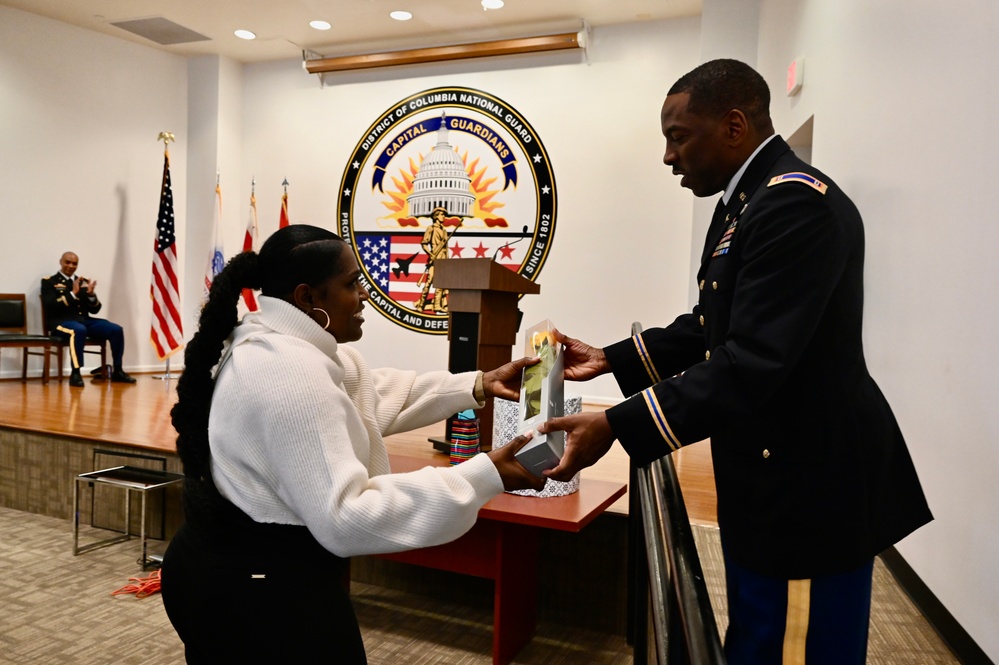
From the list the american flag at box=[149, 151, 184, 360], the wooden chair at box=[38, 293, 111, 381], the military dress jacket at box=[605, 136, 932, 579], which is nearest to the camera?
the military dress jacket at box=[605, 136, 932, 579]

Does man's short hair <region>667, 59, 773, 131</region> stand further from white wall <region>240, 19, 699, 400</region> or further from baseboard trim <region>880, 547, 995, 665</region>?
white wall <region>240, 19, 699, 400</region>

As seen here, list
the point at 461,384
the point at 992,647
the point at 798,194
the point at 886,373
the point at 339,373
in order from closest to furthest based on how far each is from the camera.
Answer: the point at 798,194, the point at 339,373, the point at 992,647, the point at 461,384, the point at 886,373

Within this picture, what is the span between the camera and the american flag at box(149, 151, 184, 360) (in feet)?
25.5

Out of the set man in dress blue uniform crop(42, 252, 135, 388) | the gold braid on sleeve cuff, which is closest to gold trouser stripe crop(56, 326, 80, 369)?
man in dress blue uniform crop(42, 252, 135, 388)

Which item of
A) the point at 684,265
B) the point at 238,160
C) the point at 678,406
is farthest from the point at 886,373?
the point at 238,160

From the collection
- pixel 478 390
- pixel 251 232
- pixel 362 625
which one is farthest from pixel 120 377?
pixel 478 390

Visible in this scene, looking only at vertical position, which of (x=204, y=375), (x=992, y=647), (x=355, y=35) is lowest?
(x=992, y=647)

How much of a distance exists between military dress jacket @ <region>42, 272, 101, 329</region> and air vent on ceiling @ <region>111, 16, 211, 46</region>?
276 centimetres

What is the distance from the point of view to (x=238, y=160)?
9.02m

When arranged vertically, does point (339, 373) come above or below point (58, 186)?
below

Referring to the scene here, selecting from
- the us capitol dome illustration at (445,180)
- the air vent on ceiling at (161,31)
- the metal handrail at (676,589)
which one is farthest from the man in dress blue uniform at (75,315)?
the metal handrail at (676,589)

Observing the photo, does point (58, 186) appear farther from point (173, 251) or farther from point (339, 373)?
point (339, 373)

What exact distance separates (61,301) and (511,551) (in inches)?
252

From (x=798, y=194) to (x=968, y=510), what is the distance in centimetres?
129
